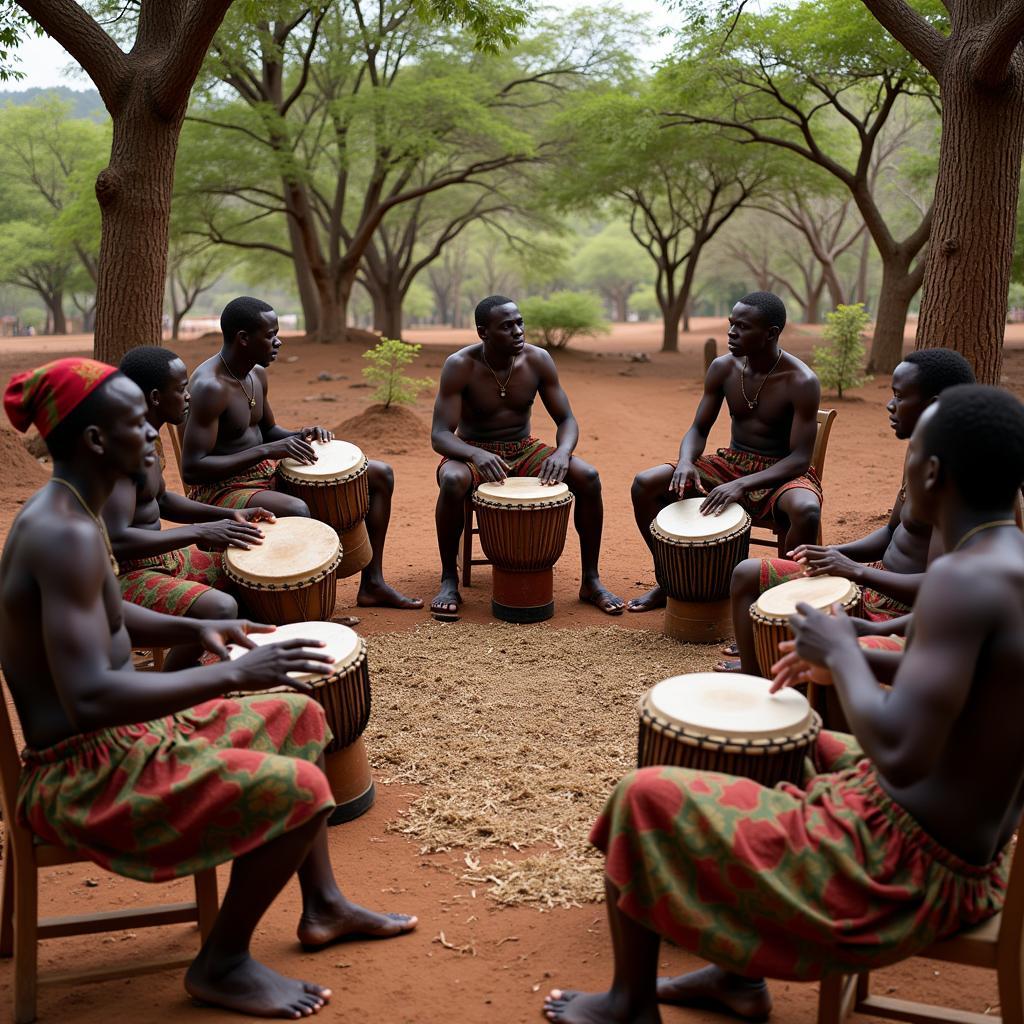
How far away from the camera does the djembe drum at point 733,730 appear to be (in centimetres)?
272

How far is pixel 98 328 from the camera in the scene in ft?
28.8

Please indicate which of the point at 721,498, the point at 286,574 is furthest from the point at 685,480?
the point at 286,574

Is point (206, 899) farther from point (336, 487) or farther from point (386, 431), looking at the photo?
point (386, 431)

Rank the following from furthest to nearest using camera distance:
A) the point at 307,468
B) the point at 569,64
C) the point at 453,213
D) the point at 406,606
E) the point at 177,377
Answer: the point at 453,213 → the point at 569,64 → the point at 406,606 → the point at 307,468 → the point at 177,377

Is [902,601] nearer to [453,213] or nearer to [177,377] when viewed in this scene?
[177,377]

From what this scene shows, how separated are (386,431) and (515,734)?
787 cm

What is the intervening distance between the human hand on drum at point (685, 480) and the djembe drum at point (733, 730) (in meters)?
2.72

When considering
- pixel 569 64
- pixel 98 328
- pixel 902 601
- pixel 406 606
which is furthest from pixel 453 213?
pixel 902 601

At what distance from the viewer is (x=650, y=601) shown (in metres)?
6.07

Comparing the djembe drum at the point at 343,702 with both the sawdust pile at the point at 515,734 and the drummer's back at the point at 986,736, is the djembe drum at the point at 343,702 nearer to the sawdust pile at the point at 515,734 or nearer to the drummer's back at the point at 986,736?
the sawdust pile at the point at 515,734

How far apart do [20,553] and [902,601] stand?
309 cm

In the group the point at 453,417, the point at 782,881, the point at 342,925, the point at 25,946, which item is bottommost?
the point at 342,925

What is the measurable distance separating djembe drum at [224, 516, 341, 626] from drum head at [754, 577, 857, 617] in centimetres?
193

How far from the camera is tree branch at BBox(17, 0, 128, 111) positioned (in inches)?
322
